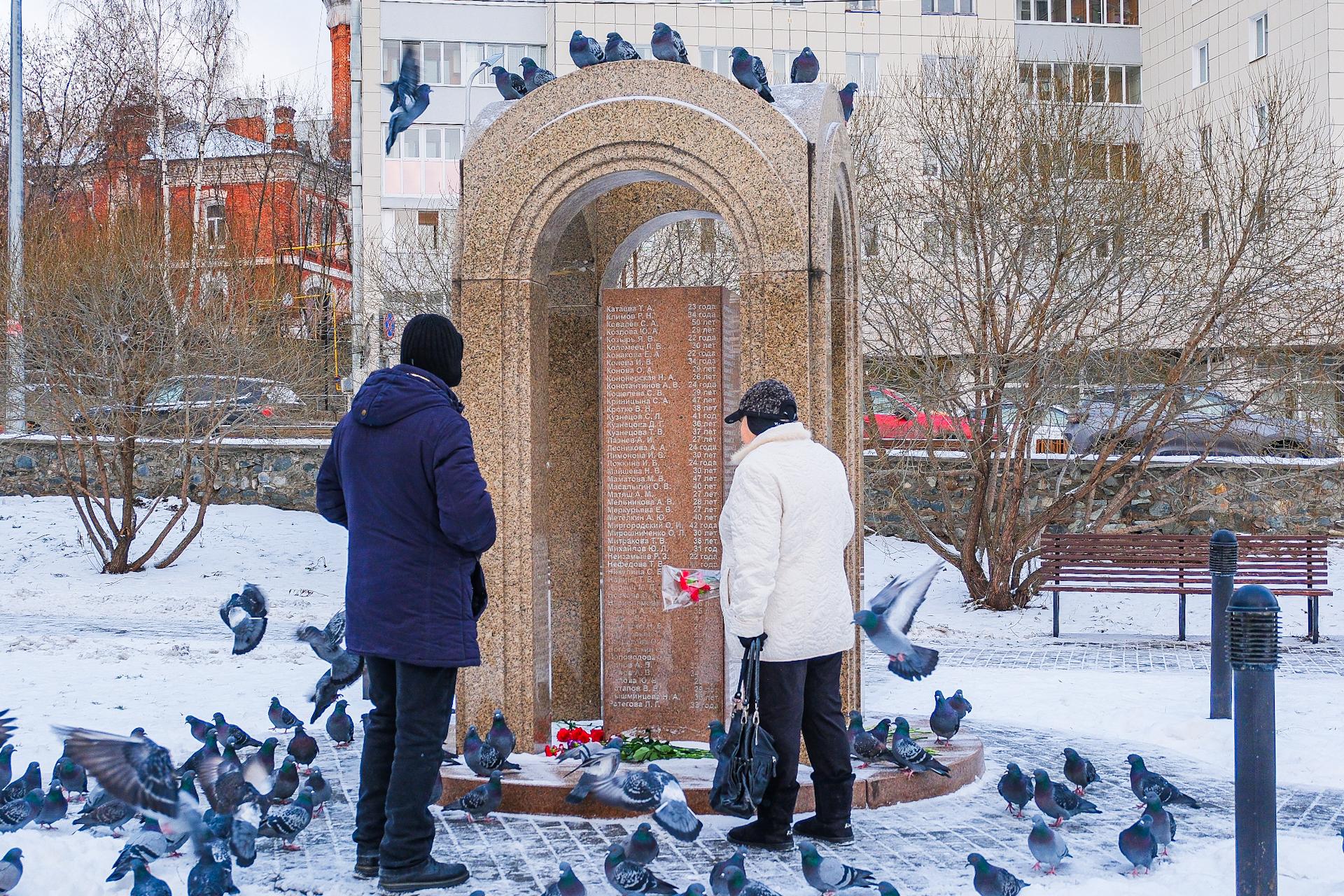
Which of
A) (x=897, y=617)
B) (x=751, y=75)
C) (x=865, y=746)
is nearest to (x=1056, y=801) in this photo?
(x=865, y=746)

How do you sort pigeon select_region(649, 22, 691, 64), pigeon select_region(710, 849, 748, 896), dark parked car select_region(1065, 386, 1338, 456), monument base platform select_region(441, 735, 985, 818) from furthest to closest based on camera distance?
1. dark parked car select_region(1065, 386, 1338, 456)
2. pigeon select_region(649, 22, 691, 64)
3. monument base platform select_region(441, 735, 985, 818)
4. pigeon select_region(710, 849, 748, 896)

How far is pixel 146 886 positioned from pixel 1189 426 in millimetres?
11284

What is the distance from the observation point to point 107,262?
52.1 feet

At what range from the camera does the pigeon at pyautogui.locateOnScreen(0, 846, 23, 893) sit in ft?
15.0

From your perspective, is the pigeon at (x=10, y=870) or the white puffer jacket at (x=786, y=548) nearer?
the pigeon at (x=10, y=870)

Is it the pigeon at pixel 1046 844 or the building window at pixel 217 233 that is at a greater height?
the building window at pixel 217 233

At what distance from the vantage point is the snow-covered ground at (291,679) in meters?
5.11

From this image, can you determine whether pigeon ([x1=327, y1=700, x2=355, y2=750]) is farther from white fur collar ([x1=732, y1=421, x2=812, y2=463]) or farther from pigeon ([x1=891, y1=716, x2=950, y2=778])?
white fur collar ([x1=732, y1=421, x2=812, y2=463])

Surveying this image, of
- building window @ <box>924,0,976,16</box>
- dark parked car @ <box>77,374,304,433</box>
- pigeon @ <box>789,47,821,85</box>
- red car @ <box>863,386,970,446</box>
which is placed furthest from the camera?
building window @ <box>924,0,976,16</box>

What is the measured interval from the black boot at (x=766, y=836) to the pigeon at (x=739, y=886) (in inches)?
35.5

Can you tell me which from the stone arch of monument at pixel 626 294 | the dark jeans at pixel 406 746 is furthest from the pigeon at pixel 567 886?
the stone arch of monument at pixel 626 294

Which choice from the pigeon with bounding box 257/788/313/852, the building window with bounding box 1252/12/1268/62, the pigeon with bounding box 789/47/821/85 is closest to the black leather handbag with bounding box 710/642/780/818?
the pigeon with bounding box 257/788/313/852

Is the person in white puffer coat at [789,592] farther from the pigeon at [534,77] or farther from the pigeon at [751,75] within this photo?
the pigeon at [534,77]

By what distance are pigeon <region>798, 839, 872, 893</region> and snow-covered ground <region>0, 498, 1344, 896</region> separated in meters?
0.26
